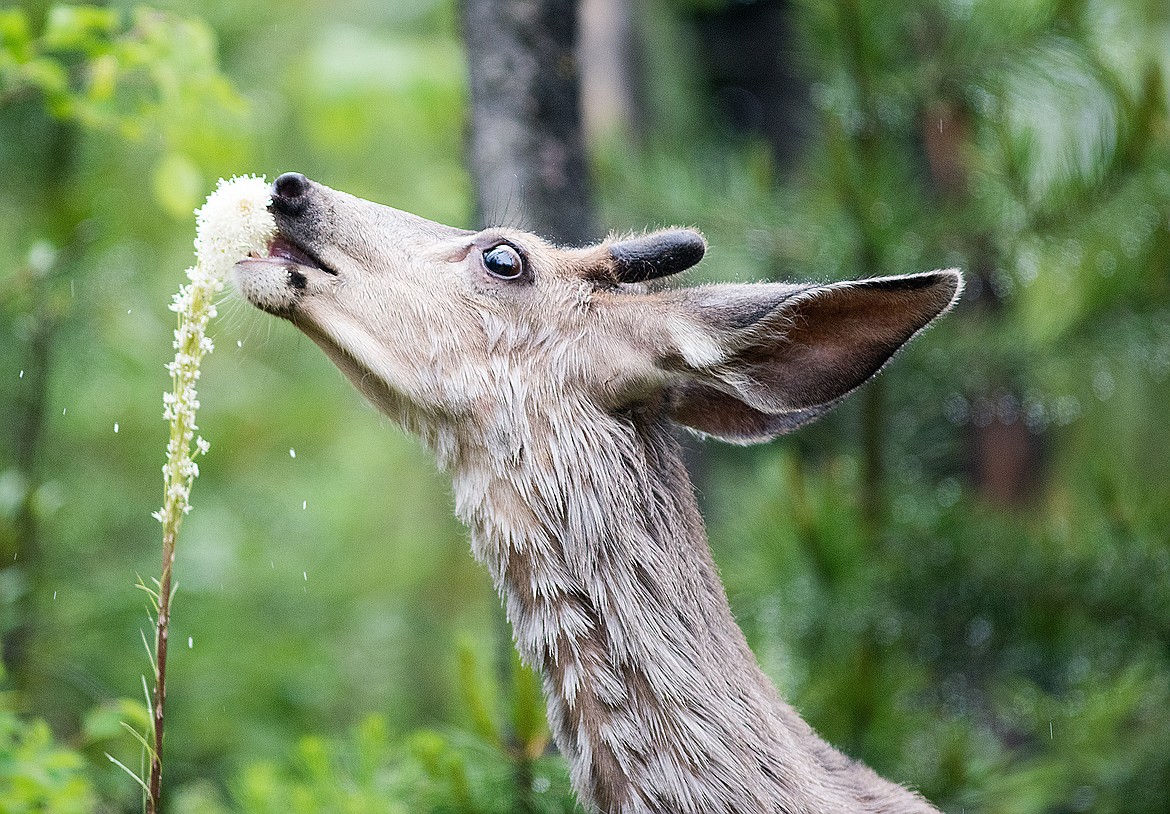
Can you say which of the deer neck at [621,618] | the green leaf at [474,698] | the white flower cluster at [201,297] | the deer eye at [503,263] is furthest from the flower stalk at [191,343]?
the green leaf at [474,698]

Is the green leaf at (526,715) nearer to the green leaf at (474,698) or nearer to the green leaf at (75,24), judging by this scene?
the green leaf at (474,698)

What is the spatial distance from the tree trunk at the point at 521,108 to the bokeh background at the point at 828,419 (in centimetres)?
11

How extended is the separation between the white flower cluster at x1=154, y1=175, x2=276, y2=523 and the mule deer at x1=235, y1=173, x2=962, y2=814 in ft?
0.27

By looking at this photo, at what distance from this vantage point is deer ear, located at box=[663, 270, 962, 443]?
9.41 ft

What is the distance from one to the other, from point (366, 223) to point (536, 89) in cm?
153

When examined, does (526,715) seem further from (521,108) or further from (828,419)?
(828,419)

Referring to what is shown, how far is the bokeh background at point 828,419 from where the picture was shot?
455cm

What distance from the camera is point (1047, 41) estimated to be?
17.0 feet

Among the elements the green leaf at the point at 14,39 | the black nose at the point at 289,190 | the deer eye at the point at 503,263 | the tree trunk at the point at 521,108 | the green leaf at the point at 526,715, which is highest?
the tree trunk at the point at 521,108

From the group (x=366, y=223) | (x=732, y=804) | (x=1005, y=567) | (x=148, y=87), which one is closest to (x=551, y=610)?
(x=732, y=804)

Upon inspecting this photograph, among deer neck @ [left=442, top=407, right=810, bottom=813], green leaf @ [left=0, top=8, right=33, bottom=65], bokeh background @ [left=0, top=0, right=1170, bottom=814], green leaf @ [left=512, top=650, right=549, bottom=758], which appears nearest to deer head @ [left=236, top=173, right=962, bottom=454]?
deer neck @ [left=442, top=407, right=810, bottom=813]

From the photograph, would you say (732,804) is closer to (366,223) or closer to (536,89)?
(366,223)

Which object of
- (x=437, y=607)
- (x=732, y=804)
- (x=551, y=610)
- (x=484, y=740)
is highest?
(x=437, y=607)

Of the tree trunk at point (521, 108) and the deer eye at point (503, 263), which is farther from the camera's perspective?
the tree trunk at point (521, 108)
